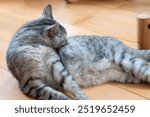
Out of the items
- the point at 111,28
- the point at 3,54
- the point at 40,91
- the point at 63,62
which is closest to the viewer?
the point at 40,91

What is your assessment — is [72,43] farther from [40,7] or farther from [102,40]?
[40,7]

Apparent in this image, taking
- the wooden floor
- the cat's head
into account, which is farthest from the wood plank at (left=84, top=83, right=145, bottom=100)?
the cat's head

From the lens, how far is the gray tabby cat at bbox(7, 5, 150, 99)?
1242mm

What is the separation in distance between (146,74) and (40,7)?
1.43 m

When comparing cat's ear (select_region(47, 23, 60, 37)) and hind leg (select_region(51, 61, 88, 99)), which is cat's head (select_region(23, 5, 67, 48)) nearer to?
cat's ear (select_region(47, 23, 60, 37))

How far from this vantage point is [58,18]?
218cm

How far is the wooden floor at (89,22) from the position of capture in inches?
51.5

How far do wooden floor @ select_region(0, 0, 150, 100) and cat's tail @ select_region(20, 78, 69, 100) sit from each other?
7 cm

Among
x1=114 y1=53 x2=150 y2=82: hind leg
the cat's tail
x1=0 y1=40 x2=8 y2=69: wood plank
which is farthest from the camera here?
x1=0 y1=40 x2=8 y2=69: wood plank

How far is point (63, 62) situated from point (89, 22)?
81cm

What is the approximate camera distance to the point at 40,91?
121cm

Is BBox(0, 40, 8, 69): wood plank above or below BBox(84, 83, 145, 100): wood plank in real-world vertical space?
above

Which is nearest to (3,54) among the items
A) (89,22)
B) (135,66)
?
(89,22)

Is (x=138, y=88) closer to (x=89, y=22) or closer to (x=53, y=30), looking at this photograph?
(x=53, y=30)
